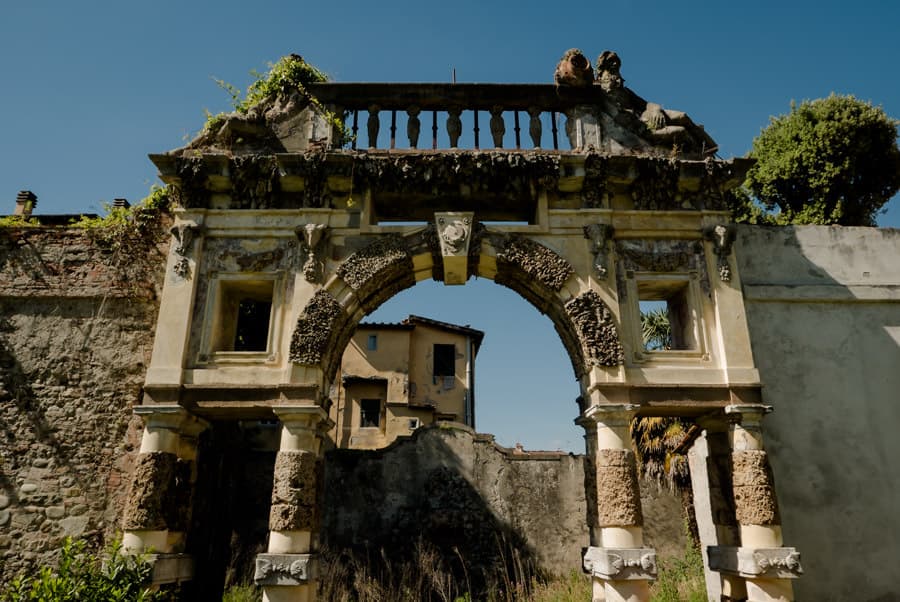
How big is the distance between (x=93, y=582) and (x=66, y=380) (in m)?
3.29

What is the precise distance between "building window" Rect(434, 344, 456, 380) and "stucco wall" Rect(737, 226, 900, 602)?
1937 centimetres

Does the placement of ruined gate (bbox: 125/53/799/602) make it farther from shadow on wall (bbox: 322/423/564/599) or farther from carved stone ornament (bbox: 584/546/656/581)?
shadow on wall (bbox: 322/423/564/599)

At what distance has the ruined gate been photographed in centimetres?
767

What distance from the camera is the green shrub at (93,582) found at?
21.1 feet

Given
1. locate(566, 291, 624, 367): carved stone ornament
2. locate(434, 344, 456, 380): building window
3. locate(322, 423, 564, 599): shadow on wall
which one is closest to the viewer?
locate(566, 291, 624, 367): carved stone ornament

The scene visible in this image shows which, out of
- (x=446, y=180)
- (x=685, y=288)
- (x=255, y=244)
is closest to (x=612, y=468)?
(x=685, y=288)

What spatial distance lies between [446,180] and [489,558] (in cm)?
1000

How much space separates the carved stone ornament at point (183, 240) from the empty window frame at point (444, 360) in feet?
64.4

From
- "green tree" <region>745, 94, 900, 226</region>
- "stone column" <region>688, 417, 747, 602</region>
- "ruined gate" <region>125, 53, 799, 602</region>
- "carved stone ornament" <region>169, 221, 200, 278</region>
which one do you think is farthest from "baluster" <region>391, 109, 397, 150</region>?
"green tree" <region>745, 94, 900, 226</region>

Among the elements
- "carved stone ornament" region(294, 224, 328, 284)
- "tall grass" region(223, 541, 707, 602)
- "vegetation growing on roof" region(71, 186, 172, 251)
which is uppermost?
"vegetation growing on roof" region(71, 186, 172, 251)

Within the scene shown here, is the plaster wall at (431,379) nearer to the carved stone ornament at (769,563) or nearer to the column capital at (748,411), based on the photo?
the column capital at (748,411)

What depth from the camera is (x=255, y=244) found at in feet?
29.2

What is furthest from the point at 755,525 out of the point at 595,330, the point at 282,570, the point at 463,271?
the point at 282,570

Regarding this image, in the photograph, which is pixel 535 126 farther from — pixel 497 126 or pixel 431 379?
pixel 431 379
